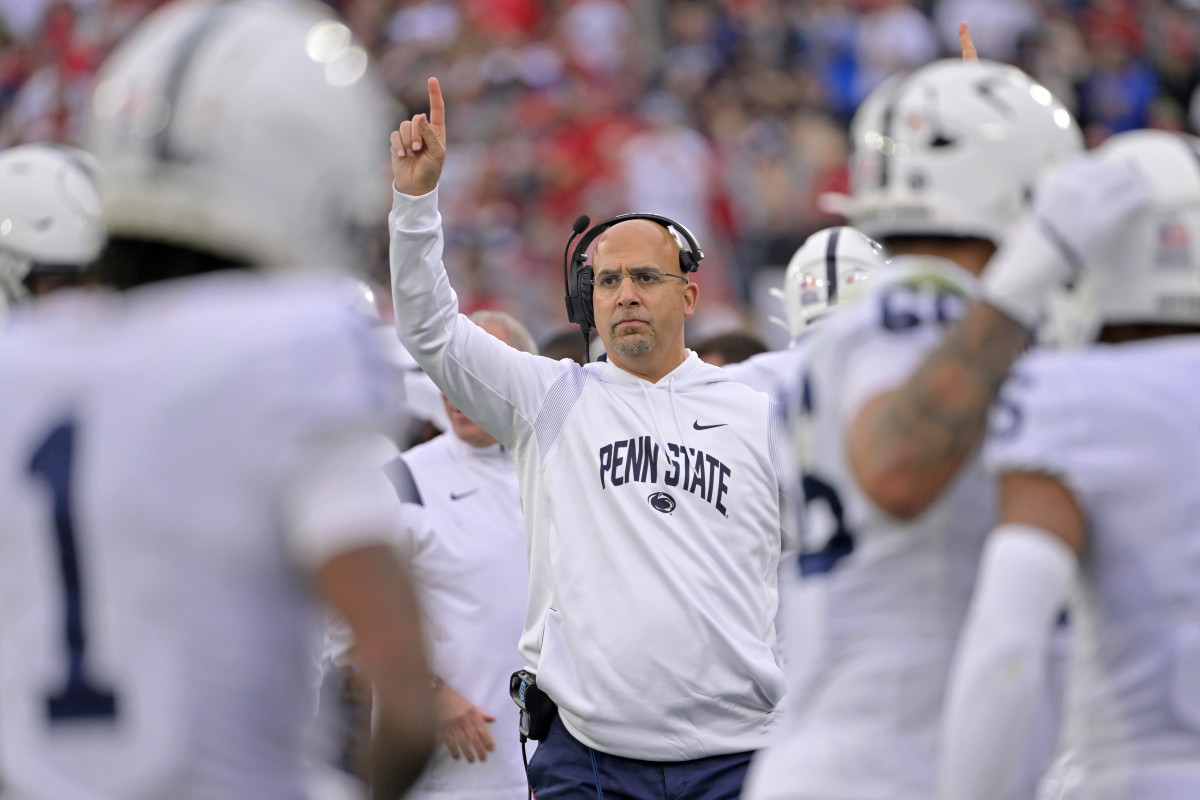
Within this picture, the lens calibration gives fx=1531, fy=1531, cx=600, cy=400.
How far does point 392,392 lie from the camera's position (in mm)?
2150

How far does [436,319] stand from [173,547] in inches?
110

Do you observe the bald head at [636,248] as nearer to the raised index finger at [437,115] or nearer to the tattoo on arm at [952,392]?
the raised index finger at [437,115]

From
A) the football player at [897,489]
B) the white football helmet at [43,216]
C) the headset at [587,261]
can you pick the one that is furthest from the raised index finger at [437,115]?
the football player at [897,489]

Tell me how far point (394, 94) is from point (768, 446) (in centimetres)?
1061

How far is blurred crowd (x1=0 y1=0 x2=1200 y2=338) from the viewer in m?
13.5

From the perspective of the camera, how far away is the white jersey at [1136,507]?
2.52 m

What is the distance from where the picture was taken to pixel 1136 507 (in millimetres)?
2535

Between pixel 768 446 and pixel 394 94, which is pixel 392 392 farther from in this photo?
pixel 394 94

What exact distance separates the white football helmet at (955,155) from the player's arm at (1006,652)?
28.2 inches

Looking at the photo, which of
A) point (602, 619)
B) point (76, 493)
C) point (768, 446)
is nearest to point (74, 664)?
point (76, 493)

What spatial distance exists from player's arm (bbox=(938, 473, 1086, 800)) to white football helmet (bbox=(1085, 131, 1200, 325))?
1.55 feet

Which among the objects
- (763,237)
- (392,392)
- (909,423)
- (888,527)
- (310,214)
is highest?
(310,214)

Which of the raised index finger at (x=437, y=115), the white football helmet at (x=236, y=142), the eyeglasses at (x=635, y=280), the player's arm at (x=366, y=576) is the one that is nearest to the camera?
the player's arm at (x=366, y=576)

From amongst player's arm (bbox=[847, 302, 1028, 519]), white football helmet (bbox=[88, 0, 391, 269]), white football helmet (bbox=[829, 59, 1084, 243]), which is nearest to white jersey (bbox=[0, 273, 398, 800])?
white football helmet (bbox=[88, 0, 391, 269])
